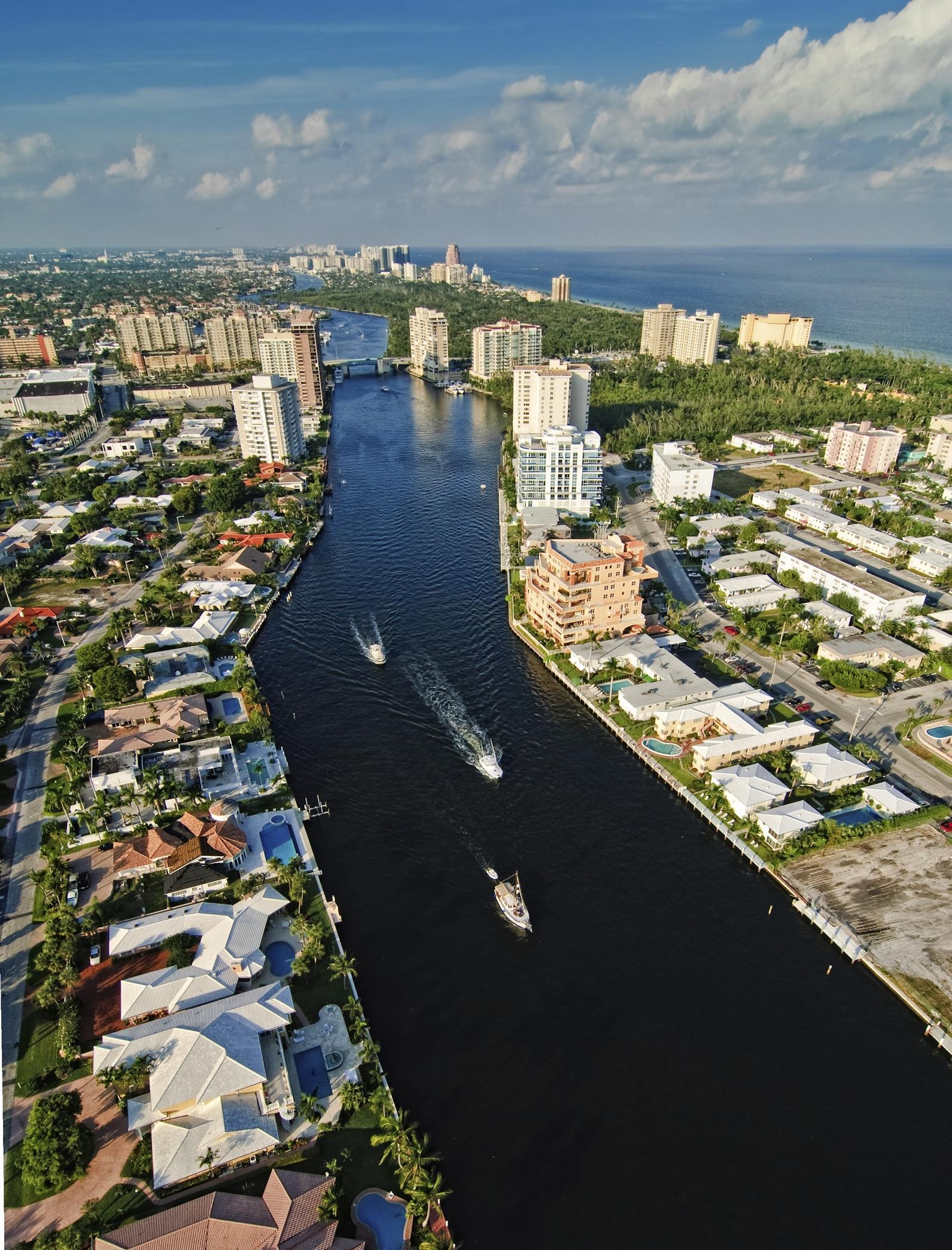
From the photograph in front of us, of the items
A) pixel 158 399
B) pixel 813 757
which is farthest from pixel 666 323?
pixel 813 757

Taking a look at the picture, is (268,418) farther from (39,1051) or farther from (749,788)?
(39,1051)

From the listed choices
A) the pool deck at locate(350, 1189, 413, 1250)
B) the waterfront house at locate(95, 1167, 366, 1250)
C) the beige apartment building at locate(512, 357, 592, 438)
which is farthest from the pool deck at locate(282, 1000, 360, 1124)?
the beige apartment building at locate(512, 357, 592, 438)

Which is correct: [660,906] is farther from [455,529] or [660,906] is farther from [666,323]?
[666,323]

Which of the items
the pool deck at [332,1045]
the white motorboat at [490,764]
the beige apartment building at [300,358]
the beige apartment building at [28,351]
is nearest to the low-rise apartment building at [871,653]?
the white motorboat at [490,764]

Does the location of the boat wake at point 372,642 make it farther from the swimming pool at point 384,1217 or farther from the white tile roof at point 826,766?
the swimming pool at point 384,1217

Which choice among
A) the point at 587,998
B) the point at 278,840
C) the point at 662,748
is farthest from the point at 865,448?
the point at 278,840

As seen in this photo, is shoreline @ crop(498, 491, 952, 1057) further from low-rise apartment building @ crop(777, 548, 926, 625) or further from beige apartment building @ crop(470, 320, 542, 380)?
beige apartment building @ crop(470, 320, 542, 380)
